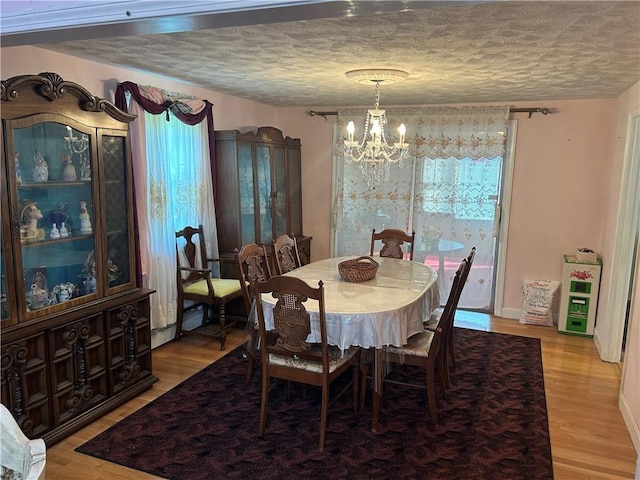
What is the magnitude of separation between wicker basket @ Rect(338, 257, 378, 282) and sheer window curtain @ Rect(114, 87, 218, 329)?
1.61m

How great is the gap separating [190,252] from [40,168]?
180 centimetres

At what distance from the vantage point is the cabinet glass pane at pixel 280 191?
5266 millimetres

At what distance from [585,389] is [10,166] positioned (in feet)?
13.2

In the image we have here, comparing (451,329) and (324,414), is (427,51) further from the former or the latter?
(324,414)

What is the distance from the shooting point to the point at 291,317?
8.80 feet

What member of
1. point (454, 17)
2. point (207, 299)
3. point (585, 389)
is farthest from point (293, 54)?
point (585, 389)

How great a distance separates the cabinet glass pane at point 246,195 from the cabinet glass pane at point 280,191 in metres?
0.46

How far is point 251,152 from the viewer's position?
4805mm

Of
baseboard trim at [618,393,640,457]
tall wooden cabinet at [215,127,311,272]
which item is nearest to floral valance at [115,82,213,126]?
tall wooden cabinet at [215,127,311,272]

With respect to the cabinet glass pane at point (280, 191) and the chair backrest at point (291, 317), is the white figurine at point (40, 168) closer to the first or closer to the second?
the chair backrest at point (291, 317)

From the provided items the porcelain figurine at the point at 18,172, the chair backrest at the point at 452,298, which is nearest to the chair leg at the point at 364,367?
the chair backrest at the point at 452,298

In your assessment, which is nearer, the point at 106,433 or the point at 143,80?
the point at 106,433

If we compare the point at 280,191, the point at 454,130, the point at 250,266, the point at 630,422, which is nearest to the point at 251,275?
the point at 250,266

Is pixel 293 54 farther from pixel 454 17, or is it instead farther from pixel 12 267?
pixel 12 267
